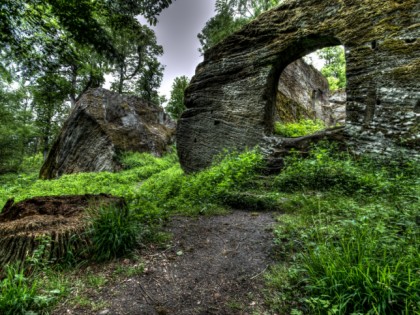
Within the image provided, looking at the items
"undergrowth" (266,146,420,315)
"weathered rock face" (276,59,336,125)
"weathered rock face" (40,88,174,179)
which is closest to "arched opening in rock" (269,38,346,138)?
"weathered rock face" (276,59,336,125)

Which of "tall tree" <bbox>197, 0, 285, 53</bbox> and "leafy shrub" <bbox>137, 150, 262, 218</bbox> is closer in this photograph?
"leafy shrub" <bbox>137, 150, 262, 218</bbox>

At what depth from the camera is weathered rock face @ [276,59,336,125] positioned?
11.4 metres

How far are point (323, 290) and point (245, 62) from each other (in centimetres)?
769

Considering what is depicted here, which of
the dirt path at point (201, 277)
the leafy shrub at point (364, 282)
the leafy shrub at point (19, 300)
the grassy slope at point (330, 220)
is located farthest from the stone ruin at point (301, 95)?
the leafy shrub at point (19, 300)

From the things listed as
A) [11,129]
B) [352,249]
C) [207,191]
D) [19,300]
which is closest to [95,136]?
[11,129]

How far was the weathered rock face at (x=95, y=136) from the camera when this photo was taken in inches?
564

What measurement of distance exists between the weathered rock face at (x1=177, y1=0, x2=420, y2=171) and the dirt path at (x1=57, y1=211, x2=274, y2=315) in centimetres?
407

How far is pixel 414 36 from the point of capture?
17.7 feet

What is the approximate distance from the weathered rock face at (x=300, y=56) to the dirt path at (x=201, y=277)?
407 cm

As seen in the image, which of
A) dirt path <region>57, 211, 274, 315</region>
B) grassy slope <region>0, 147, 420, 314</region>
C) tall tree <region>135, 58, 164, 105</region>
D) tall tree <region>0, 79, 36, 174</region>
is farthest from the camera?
tall tree <region>135, 58, 164, 105</region>

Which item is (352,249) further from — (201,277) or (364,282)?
(201,277)

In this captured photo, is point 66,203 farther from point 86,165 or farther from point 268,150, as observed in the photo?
point 86,165

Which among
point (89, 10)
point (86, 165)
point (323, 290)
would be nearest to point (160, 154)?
point (86, 165)

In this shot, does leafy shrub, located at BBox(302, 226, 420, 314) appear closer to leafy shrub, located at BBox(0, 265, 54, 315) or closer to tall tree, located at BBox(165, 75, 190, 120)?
leafy shrub, located at BBox(0, 265, 54, 315)
